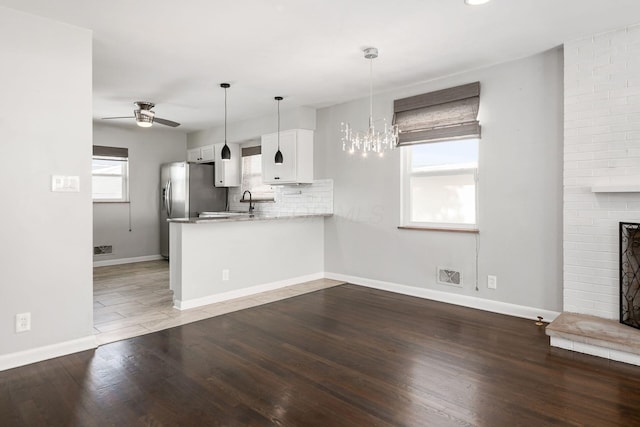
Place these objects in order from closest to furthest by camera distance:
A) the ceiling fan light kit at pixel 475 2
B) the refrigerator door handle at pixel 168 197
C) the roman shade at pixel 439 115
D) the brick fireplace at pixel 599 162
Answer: the ceiling fan light kit at pixel 475 2 < the brick fireplace at pixel 599 162 < the roman shade at pixel 439 115 < the refrigerator door handle at pixel 168 197

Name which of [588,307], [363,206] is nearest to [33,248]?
[363,206]

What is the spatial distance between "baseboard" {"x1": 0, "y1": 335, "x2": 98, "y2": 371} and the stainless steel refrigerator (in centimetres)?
396

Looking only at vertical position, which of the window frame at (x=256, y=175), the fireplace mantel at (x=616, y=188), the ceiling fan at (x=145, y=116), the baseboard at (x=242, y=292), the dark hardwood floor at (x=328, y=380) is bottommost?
the dark hardwood floor at (x=328, y=380)

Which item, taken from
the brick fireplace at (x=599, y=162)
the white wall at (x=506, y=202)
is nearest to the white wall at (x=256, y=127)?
the white wall at (x=506, y=202)

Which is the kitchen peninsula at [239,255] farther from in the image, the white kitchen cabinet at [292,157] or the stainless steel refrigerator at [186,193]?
the stainless steel refrigerator at [186,193]

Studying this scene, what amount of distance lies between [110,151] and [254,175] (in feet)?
8.23

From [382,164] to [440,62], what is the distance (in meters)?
1.44

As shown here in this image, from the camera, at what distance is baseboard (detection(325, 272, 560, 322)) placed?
3.65 metres

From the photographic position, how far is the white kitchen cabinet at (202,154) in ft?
23.4

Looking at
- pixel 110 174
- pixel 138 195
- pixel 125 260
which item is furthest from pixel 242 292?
pixel 110 174

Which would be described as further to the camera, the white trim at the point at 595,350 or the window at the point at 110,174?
the window at the point at 110,174

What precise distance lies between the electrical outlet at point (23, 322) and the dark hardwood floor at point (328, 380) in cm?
26

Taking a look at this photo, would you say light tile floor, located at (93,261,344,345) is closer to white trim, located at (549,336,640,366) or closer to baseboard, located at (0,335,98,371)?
baseboard, located at (0,335,98,371)

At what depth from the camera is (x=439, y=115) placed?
425 cm
